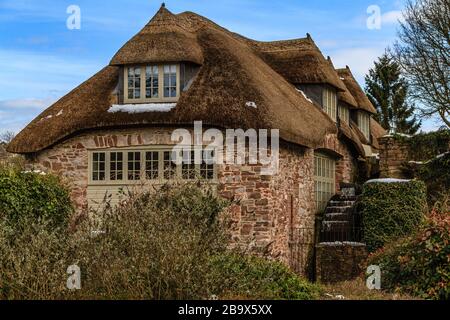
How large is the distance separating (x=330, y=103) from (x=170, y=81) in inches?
276

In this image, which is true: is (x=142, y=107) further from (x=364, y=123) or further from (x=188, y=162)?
(x=364, y=123)

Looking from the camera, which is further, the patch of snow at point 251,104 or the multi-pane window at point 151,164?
the multi-pane window at point 151,164

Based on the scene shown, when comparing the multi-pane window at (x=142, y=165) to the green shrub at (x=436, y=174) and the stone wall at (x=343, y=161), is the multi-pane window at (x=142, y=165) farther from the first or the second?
the green shrub at (x=436, y=174)

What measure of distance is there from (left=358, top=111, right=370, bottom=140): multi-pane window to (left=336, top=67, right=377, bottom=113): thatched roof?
1.12 feet

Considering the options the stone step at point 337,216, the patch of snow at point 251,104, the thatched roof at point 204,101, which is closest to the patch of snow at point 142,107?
the thatched roof at point 204,101

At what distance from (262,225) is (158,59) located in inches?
197

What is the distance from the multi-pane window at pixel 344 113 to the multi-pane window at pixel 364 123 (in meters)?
1.29

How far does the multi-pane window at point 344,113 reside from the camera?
86.6 ft

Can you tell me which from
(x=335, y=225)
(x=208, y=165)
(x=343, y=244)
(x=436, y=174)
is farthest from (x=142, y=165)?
(x=436, y=174)

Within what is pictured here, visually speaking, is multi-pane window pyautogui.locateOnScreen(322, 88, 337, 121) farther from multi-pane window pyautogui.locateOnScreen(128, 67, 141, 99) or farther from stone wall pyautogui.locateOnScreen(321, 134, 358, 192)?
multi-pane window pyautogui.locateOnScreen(128, 67, 141, 99)

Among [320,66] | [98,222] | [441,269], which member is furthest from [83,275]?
[320,66]

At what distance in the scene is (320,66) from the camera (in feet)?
77.6

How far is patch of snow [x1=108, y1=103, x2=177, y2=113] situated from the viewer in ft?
61.4

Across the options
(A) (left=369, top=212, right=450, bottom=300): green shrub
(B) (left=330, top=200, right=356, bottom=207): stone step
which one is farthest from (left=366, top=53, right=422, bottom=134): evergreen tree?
(A) (left=369, top=212, right=450, bottom=300): green shrub
